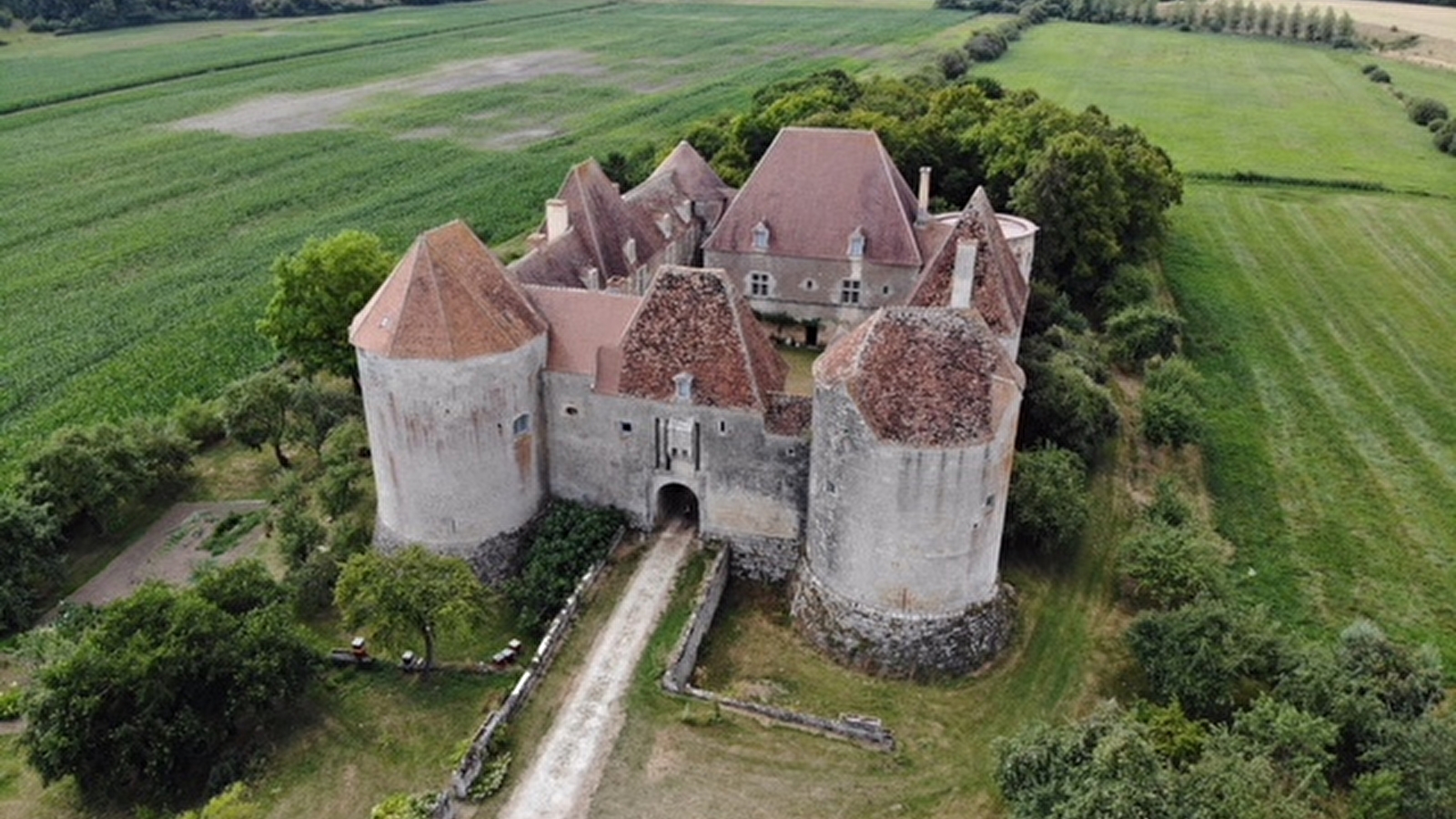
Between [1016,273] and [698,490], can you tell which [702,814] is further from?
[1016,273]

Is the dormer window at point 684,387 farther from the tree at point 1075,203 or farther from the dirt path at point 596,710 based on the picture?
the tree at point 1075,203

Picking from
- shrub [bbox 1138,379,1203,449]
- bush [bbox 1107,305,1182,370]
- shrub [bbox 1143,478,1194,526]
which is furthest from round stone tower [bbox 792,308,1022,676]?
bush [bbox 1107,305,1182,370]

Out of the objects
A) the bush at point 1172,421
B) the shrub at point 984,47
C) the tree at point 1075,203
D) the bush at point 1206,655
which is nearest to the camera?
the bush at point 1206,655

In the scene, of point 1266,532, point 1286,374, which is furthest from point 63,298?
point 1286,374

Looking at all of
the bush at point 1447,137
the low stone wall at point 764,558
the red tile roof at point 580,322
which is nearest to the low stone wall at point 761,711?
the low stone wall at point 764,558

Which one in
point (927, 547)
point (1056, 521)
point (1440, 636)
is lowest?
point (1440, 636)

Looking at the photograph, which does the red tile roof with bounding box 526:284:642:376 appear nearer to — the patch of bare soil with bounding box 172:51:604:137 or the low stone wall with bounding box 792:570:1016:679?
the low stone wall with bounding box 792:570:1016:679

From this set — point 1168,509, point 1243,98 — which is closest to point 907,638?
point 1168,509
